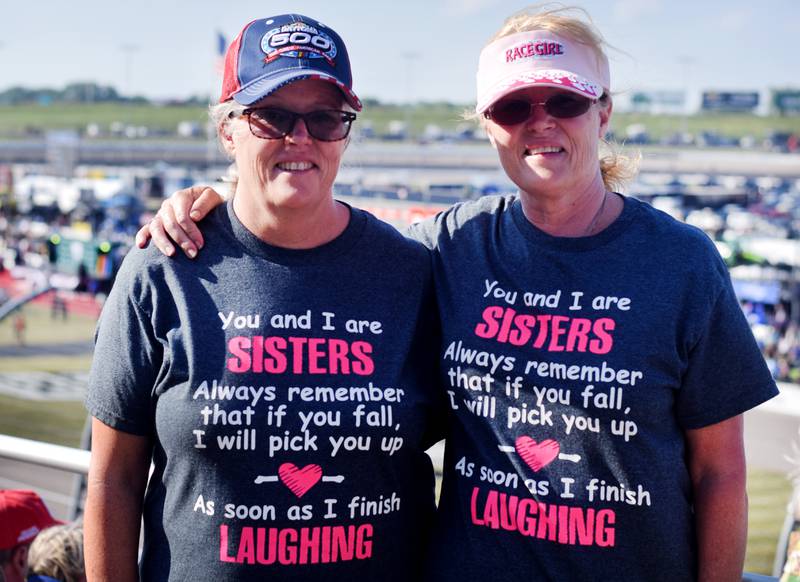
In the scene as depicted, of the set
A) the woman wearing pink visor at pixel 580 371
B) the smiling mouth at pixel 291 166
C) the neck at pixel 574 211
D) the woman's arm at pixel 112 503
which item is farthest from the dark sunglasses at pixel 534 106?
the woman's arm at pixel 112 503

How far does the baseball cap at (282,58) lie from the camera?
2.15 meters

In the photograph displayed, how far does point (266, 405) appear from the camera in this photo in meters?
2.12

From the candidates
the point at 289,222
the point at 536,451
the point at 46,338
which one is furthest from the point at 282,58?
the point at 46,338

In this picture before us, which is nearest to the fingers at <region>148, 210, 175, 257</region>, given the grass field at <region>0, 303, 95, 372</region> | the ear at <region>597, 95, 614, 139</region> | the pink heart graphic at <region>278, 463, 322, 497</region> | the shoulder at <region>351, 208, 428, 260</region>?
the shoulder at <region>351, 208, 428, 260</region>

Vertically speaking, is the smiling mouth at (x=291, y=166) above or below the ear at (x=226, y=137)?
below

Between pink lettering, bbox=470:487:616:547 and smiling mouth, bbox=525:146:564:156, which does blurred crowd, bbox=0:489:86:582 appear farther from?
smiling mouth, bbox=525:146:564:156

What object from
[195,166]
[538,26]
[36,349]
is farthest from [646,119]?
[538,26]

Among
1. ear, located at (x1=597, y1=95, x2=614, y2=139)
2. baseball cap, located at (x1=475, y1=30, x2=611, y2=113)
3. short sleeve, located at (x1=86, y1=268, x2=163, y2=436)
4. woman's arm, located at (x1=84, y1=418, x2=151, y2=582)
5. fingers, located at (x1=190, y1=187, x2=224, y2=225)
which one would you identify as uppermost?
baseball cap, located at (x1=475, y1=30, x2=611, y2=113)

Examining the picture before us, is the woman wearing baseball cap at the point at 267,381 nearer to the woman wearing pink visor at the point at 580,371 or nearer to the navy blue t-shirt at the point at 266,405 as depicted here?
the navy blue t-shirt at the point at 266,405

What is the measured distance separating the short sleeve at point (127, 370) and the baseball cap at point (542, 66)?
988 millimetres

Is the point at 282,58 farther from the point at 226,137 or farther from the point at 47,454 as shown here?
the point at 47,454

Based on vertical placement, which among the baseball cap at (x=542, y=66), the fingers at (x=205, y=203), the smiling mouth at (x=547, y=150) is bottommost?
the fingers at (x=205, y=203)

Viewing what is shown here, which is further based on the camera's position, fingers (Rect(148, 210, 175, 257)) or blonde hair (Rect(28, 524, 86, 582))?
blonde hair (Rect(28, 524, 86, 582))

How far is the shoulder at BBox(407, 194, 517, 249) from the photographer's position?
2484mm
